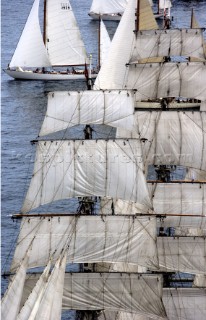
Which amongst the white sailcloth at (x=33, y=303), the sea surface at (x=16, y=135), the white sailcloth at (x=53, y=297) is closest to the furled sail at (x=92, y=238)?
the sea surface at (x=16, y=135)

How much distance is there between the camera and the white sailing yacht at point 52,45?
176750 millimetres

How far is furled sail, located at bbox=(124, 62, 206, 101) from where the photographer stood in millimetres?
115688

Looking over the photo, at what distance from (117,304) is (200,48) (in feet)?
86.6

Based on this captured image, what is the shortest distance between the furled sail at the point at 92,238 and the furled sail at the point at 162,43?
20.1 metres

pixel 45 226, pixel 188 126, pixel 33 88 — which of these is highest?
pixel 33 88

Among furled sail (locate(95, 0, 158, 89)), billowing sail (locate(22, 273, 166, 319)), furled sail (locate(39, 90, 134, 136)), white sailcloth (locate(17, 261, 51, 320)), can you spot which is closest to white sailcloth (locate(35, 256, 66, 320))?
white sailcloth (locate(17, 261, 51, 320))

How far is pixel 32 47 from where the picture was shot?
177125mm

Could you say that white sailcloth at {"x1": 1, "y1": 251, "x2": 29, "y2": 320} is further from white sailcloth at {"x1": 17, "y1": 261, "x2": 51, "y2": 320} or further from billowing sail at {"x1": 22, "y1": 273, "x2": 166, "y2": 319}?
billowing sail at {"x1": 22, "y1": 273, "x2": 166, "y2": 319}

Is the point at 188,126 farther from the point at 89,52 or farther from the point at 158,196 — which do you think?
the point at 89,52

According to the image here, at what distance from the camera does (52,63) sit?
180 meters

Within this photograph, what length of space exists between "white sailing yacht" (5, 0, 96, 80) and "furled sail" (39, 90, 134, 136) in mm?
72571

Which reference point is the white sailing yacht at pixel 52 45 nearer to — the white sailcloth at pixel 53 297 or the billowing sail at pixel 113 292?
the billowing sail at pixel 113 292

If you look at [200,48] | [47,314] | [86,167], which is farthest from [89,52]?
[47,314]

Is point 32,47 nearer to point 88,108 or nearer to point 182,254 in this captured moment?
point 88,108
